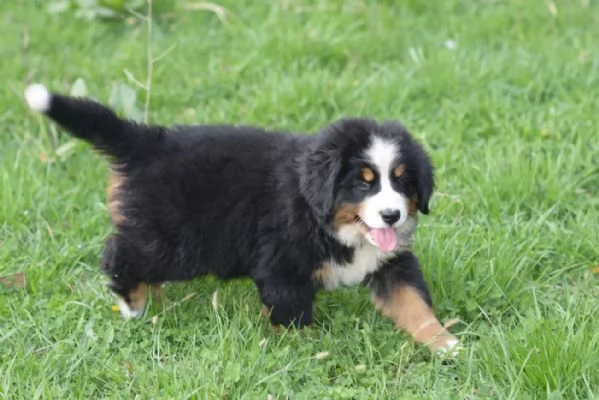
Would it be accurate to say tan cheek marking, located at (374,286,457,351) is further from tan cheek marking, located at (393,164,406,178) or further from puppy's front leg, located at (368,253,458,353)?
tan cheek marking, located at (393,164,406,178)

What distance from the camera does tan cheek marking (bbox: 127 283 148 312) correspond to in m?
3.58

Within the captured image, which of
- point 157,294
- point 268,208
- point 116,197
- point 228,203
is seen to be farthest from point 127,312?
point 268,208

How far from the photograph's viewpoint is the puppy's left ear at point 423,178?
3221 millimetres

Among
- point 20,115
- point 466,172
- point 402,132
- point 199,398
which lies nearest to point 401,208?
point 402,132

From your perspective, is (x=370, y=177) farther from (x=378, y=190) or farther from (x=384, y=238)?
(x=384, y=238)

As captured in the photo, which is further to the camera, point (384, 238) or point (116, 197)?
point (116, 197)

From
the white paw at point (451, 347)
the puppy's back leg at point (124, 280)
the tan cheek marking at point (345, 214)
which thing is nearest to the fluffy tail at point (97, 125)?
the puppy's back leg at point (124, 280)

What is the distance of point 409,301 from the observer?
11.2ft

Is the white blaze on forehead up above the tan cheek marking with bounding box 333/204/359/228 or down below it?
above

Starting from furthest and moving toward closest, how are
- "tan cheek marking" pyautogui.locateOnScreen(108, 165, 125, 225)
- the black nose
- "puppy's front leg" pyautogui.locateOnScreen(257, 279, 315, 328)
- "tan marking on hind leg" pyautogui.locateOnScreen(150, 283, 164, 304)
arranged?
1. "tan marking on hind leg" pyautogui.locateOnScreen(150, 283, 164, 304)
2. "tan cheek marking" pyautogui.locateOnScreen(108, 165, 125, 225)
3. "puppy's front leg" pyautogui.locateOnScreen(257, 279, 315, 328)
4. the black nose

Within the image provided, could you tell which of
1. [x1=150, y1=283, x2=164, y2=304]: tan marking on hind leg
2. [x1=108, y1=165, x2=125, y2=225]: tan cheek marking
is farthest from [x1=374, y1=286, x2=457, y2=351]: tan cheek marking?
[x1=108, y1=165, x2=125, y2=225]: tan cheek marking

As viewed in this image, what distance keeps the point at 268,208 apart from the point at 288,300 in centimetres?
34

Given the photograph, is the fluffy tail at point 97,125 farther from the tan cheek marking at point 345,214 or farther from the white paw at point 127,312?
the tan cheek marking at point 345,214

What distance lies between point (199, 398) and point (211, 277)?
2.76 ft
